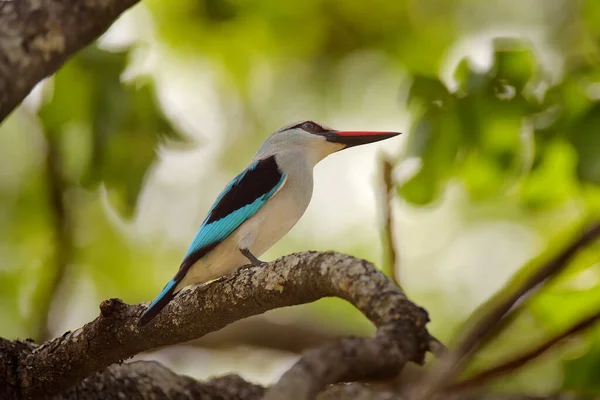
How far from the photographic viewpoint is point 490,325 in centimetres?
117

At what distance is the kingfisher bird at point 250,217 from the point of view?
347cm

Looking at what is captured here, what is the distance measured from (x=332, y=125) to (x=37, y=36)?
445cm

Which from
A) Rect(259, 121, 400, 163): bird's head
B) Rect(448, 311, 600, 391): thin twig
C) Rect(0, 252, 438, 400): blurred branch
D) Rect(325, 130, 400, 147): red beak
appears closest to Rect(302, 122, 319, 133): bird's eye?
Rect(259, 121, 400, 163): bird's head

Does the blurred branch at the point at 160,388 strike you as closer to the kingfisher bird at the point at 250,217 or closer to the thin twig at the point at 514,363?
the kingfisher bird at the point at 250,217

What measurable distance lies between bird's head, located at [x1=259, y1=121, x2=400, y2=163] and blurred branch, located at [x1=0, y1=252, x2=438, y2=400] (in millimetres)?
1487

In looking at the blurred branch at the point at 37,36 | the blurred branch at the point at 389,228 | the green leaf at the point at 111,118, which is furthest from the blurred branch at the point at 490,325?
the green leaf at the point at 111,118

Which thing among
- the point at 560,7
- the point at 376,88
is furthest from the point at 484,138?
the point at 560,7

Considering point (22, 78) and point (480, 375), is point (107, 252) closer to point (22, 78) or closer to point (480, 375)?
point (22, 78)

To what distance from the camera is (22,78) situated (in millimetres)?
2572

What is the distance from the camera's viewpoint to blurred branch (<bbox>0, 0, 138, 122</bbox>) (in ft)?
8.34

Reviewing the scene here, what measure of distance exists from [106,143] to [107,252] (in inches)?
110

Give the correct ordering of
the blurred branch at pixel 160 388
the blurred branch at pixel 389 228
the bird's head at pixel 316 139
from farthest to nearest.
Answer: the bird's head at pixel 316 139, the blurred branch at pixel 160 388, the blurred branch at pixel 389 228

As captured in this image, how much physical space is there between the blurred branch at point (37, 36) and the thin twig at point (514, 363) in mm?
1786

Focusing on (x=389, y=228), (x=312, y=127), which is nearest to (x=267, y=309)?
(x=389, y=228)
